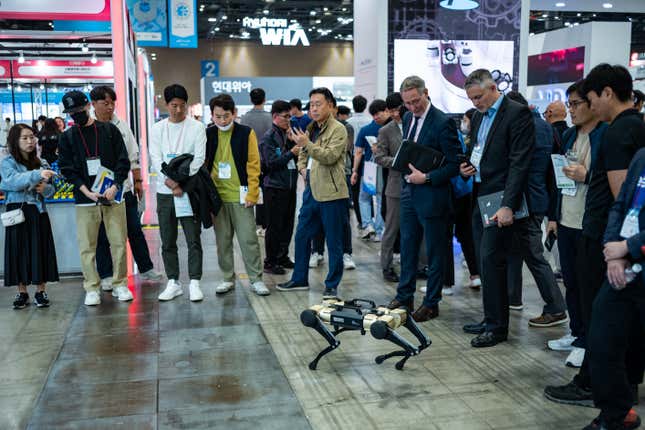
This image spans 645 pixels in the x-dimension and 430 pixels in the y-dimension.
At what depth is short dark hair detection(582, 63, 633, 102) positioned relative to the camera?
2785 mm

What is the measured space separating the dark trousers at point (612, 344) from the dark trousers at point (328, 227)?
260 cm

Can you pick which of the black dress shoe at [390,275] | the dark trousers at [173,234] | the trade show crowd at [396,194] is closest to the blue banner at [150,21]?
the trade show crowd at [396,194]

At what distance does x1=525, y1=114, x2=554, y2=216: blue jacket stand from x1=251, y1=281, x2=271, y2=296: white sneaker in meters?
2.23

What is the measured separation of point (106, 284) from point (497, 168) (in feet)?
11.4

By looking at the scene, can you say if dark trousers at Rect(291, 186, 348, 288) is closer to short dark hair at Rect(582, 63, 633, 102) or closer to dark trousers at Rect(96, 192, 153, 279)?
dark trousers at Rect(96, 192, 153, 279)

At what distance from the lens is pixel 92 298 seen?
5039mm

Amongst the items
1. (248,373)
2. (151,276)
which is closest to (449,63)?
(151,276)

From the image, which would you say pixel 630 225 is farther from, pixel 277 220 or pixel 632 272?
pixel 277 220

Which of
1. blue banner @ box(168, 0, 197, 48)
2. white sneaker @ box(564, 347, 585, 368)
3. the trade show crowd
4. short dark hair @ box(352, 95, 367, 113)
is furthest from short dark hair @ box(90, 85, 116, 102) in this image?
blue banner @ box(168, 0, 197, 48)

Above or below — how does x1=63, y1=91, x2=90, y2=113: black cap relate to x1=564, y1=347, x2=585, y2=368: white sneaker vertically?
above

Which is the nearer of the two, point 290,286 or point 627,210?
point 627,210

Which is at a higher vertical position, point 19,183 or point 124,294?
point 19,183

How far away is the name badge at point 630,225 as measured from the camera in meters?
2.45

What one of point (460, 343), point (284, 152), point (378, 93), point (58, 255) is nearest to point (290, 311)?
point (460, 343)
